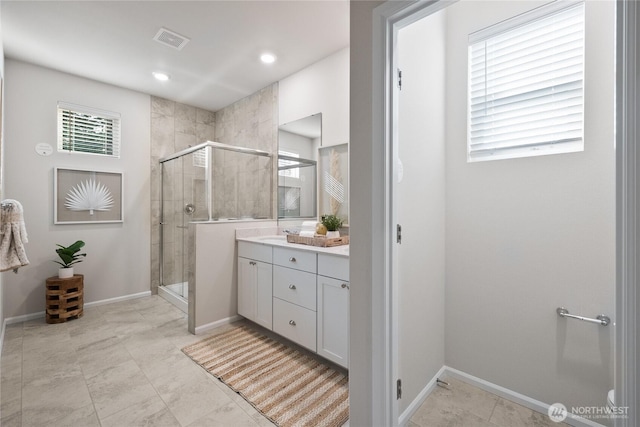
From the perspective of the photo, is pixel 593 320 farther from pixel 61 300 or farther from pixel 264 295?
pixel 61 300

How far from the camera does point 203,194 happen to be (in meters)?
3.05

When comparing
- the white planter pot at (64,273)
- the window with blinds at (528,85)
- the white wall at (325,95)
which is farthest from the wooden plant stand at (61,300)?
the window with blinds at (528,85)

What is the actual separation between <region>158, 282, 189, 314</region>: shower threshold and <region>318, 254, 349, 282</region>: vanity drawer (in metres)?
1.96

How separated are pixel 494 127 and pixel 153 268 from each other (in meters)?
4.22

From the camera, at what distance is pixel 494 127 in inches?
72.6

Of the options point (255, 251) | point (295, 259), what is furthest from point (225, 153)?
point (295, 259)

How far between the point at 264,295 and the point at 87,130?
2.98 m

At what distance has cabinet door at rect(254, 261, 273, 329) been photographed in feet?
8.12

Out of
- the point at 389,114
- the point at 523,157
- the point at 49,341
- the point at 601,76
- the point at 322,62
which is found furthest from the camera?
the point at 322,62

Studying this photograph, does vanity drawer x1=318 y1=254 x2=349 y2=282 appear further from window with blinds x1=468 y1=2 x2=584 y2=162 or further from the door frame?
window with blinds x1=468 y1=2 x2=584 y2=162

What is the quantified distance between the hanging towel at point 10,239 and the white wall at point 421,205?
2035 mm

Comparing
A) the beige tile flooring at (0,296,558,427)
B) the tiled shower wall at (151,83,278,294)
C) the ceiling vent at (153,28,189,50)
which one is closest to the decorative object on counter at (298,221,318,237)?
the tiled shower wall at (151,83,278,294)

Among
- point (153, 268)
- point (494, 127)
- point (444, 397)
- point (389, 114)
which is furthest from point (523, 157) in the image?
point (153, 268)
